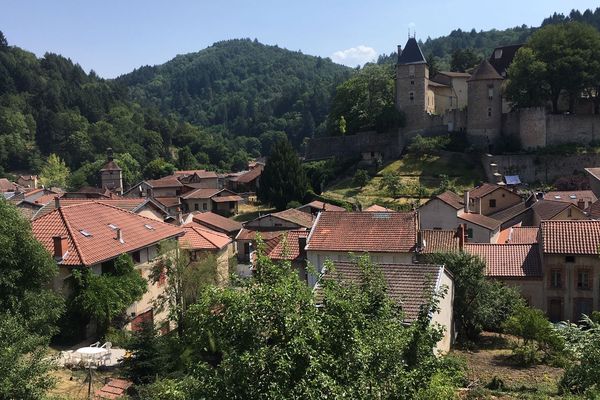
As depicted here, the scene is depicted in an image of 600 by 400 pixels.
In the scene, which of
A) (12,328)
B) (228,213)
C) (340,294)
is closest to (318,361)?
(340,294)

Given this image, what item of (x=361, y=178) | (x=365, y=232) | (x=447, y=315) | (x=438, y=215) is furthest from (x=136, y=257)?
(x=361, y=178)

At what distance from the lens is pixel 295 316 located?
7297mm

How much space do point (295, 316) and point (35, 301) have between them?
13.5 meters

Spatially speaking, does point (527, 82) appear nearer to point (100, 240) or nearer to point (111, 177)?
point (100, 240)

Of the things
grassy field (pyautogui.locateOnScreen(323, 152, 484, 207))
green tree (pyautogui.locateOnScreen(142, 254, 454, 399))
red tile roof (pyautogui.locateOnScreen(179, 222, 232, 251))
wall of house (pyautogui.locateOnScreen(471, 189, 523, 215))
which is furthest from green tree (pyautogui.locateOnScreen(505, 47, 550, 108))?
green tree (pyautogui.locateOnScreen(142, 254, 454, 399))

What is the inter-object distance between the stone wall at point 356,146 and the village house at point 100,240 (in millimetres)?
39674

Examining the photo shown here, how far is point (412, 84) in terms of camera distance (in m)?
62.5

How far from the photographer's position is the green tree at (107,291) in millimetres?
20891

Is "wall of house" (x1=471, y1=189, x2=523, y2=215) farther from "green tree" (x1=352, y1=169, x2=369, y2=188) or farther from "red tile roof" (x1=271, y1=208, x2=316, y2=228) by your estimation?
"green tree" (x1=352, y1=169, x2=369, y2=188)

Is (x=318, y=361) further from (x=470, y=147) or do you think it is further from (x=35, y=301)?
(x=470, y=147)

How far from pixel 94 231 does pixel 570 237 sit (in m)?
21.4

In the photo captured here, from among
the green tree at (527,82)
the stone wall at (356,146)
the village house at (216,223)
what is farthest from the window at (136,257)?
the green tree at (527,82)

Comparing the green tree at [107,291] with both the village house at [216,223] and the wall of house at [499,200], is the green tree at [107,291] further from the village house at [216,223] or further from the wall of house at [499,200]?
the wall of house at [499,200]

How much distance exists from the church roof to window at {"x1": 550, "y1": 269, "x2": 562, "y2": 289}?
40686 millimetres
